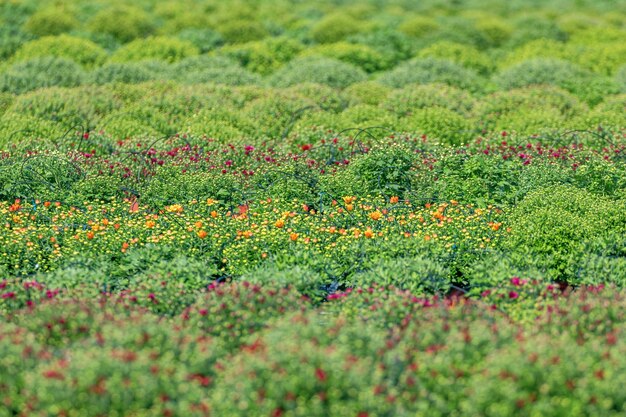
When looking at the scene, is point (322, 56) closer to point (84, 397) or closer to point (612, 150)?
point (612, 150)

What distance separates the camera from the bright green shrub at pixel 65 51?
18.7 meters

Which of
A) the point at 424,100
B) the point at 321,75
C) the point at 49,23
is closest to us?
the point at 424,100

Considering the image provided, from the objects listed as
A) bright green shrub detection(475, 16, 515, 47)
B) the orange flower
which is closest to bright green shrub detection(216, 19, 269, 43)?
bright green shrub detection(475, 16, 515, 47)

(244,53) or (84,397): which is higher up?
(84,397)

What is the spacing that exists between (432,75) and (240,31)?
26.6 feet

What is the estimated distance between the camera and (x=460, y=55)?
1967cm

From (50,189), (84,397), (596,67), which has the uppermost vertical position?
(84,397)

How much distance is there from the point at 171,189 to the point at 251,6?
19173 millimetres

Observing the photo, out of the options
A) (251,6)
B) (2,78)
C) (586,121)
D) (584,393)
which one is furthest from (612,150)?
(251,6)

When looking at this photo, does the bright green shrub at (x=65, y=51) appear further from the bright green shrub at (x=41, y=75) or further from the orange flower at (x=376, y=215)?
the orange flower at (x=376, y=215)

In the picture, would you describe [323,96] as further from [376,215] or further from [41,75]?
[376,215]

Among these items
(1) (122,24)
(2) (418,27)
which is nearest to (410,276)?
(1) (122,24)

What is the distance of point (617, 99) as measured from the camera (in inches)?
523

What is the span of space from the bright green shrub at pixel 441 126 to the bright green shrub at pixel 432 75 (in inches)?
141
